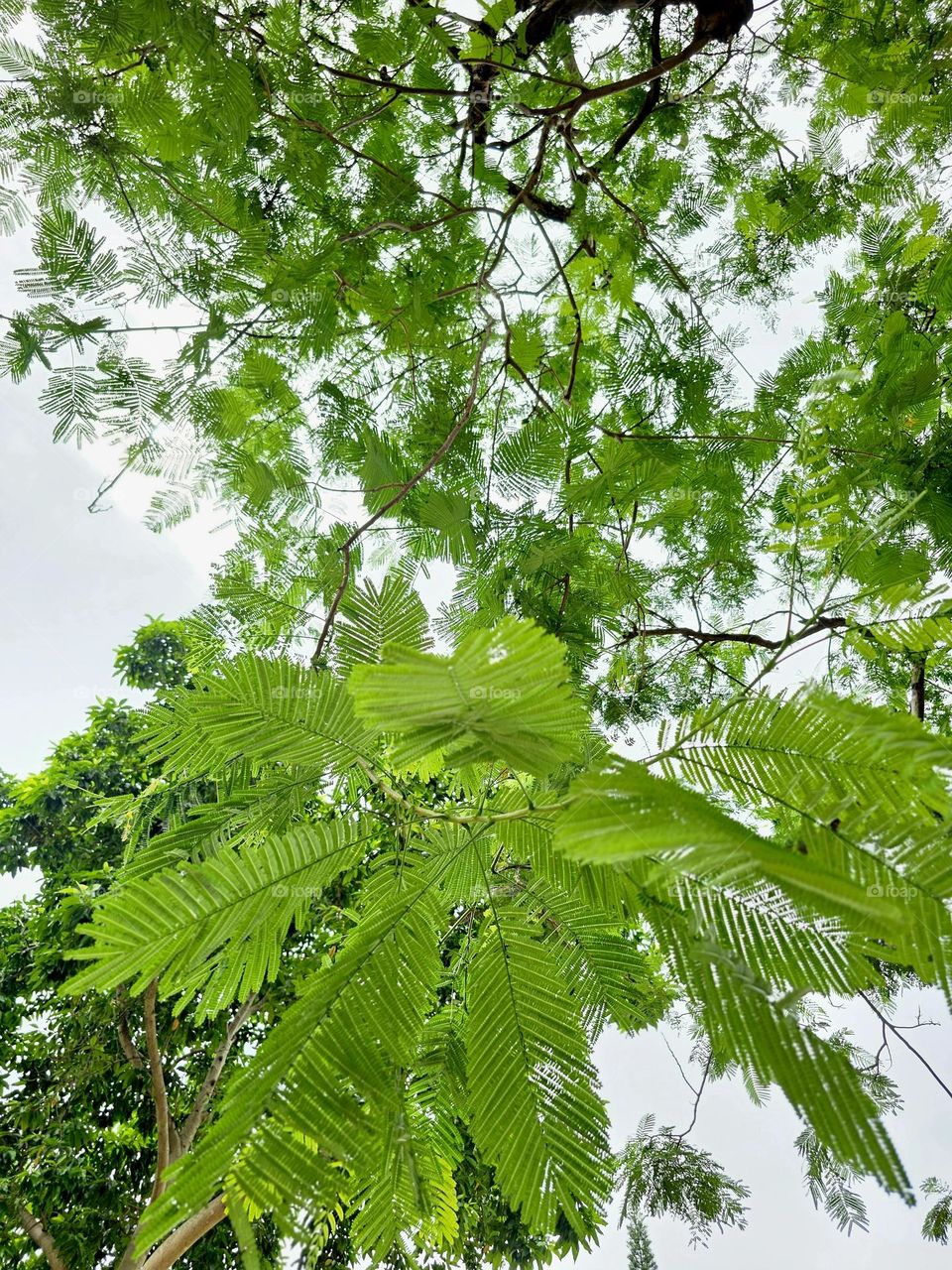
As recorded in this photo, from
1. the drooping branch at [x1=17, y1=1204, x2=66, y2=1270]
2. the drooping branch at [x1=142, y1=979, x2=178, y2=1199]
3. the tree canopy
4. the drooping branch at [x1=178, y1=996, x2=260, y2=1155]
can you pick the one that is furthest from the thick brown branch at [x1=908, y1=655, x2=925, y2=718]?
the drooping branch at [x1=17, y1=1204, x2=66, y2=1270]

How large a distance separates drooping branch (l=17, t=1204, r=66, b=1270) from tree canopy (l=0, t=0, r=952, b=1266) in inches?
137

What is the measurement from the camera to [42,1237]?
4062 mm

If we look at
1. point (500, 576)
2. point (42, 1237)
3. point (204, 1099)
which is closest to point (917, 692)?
point (500, 576)

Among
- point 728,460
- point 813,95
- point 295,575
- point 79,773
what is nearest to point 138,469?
point 295,575

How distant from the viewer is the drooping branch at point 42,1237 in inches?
157

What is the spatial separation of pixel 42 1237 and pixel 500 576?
16.4ft

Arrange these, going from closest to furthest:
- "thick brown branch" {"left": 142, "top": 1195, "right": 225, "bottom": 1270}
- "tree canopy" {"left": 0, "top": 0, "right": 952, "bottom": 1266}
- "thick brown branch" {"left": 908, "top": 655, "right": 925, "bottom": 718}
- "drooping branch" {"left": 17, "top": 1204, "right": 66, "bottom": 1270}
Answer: "tree canopy" {"left": 0, "top": 0, "right": 952, "bottom": 1266} < "thick brown branch" {"left": 908, "top": 655, "right": 925, "bottom": 718} < "thick brown branch" {"left": 142, "top": 1195, "right": 225, "bottom": 1270} < "drooping branch" {"left": 17, "top": 1204, "right": 66, "bottom": 1270}

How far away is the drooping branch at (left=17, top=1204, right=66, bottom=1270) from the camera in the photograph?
13.1 feet

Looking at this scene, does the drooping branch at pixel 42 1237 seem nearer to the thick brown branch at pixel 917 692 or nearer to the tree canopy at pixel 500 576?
the tree canopy at pixel 500 576

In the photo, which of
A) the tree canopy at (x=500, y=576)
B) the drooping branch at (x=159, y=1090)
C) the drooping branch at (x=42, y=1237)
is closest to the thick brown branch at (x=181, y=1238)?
the drooping branch at (x=159, y=1090)

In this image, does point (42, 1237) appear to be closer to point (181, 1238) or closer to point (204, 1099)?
point (181, 1238)

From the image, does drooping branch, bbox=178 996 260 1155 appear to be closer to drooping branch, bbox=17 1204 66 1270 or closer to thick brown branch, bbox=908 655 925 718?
drooping branch, bbox=17 1204 66 1270

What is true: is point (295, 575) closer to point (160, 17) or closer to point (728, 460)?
point (160, 17)

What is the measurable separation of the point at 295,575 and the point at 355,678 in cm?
158
